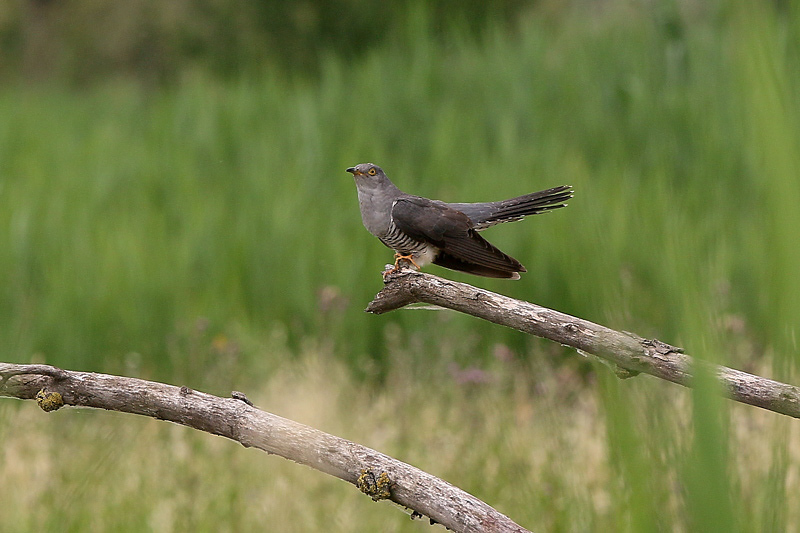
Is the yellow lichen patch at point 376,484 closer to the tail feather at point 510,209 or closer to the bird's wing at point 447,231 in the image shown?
the bird's wing at point 447,231

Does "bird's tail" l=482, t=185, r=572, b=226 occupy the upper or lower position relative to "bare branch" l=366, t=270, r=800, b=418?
upper

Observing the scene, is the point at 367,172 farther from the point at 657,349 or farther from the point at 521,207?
the point at 657,349

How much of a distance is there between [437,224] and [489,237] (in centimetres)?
269

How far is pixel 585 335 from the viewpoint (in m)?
1.32

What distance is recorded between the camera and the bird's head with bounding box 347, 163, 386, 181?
111 inches

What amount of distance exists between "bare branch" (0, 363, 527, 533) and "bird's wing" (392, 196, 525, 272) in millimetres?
1170

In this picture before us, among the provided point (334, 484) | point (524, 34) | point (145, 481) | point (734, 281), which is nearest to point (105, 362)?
point (145, 481)

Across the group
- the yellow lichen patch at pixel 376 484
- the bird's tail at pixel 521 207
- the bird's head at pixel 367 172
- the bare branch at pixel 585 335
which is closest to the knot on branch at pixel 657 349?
the bare branch at pixel 585 335

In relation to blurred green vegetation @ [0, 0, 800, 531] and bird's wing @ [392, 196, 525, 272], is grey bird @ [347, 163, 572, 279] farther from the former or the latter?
blurred green vegetation @ [0, 0, 800, 531]

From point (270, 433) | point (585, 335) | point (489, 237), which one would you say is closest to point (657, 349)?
point (585, 335)

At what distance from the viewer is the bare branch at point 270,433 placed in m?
1.23

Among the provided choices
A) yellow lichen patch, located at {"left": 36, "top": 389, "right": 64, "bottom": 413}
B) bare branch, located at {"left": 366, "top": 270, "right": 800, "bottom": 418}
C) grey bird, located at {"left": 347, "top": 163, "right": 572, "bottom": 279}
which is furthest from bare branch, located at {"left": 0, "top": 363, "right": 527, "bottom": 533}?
grey bird, located at {"left": 347, "top": 163, "right": 572, "bottom": 279}

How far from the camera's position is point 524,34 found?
880 centimetres

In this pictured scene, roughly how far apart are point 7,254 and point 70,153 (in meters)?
3.65
